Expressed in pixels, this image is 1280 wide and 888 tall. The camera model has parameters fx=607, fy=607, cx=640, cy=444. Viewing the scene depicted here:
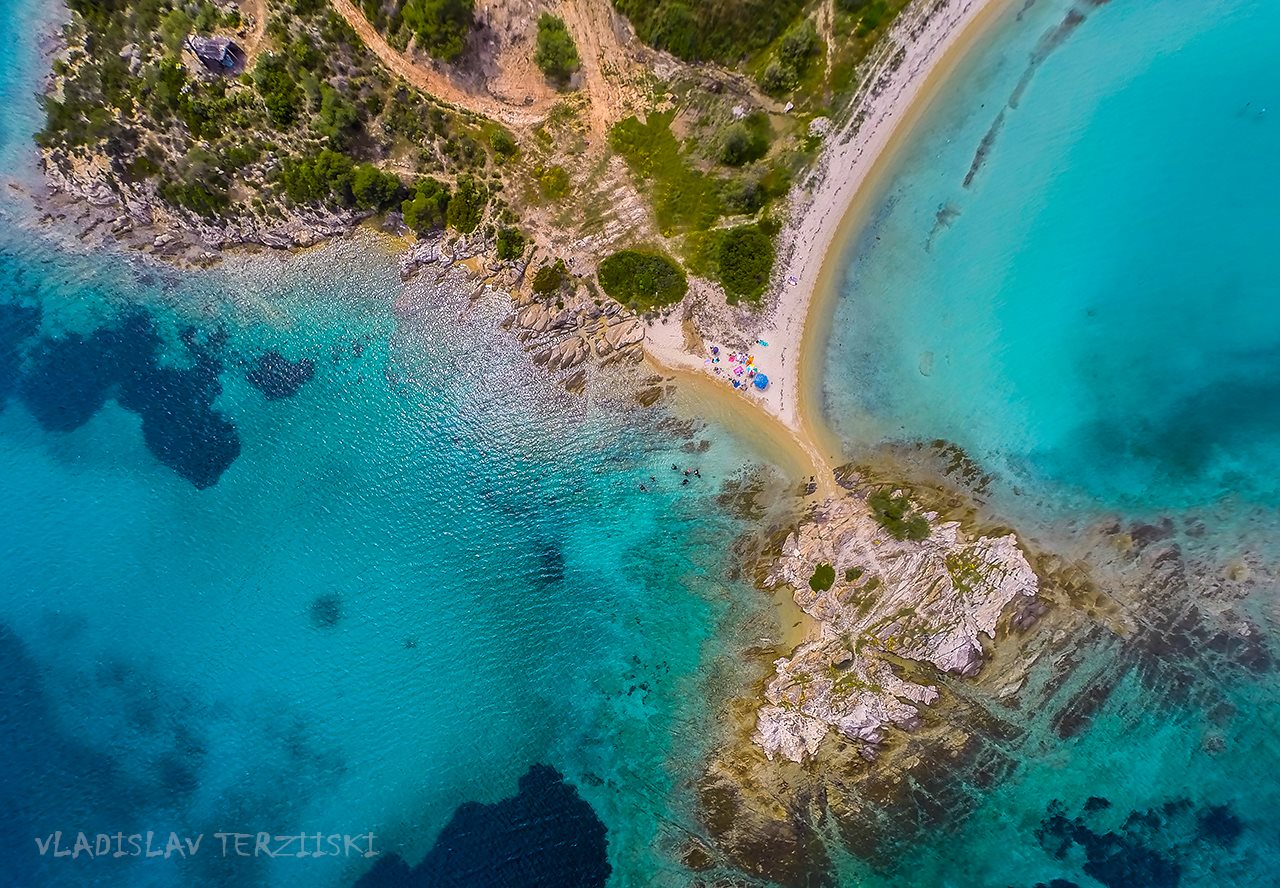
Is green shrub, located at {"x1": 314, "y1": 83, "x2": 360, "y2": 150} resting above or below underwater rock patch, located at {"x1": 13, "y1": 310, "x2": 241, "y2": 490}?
above

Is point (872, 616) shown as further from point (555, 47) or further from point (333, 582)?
point (555, 47)

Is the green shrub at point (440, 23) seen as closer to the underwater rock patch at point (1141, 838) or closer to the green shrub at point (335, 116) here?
the green shrub at point (335, 116)

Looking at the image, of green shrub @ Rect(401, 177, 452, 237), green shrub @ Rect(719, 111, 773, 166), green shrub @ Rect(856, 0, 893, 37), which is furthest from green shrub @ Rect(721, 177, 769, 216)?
green shrub @ Rect(401, 177, 452, 237)

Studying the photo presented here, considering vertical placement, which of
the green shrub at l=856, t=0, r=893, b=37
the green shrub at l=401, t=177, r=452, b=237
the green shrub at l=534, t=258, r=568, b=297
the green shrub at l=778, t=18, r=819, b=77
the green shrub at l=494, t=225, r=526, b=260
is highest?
the green shrub at l=856, t=0, r=893, b=37

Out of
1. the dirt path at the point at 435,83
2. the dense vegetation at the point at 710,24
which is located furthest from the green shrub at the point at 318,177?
the dense vegetation at the point at 710,24

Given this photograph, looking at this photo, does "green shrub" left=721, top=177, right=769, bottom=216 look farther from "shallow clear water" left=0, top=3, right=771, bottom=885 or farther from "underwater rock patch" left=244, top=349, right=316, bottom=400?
"underwater rock patch" left=244, top=349, right=316, bottom=400

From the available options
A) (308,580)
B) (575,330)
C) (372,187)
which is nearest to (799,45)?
(575,330)

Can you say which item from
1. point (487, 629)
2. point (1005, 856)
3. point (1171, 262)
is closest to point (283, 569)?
point (487, 629)
